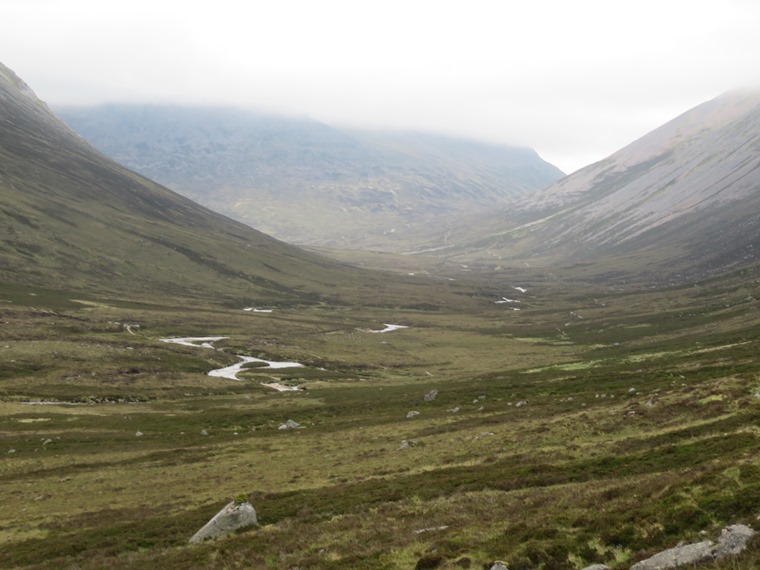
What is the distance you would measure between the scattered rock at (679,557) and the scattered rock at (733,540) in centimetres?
33

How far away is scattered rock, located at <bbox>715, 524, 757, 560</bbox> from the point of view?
16.9 meters

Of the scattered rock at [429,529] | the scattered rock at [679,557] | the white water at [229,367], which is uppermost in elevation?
the scattered rock at [679,557]

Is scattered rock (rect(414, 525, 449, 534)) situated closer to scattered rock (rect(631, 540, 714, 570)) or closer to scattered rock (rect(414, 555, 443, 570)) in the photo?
scattered rock (rect(414, 555, 443, 570))

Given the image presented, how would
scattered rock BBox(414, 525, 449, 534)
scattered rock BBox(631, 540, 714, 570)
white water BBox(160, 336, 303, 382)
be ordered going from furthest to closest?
white water BBox(160, 336, 303, 382) < scattered rock BBox(414, 525, 449, 534) < scattered rock BBox(631, 540, 714, 570)

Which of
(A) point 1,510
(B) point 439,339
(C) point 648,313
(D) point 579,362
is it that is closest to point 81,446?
(A) point 1,510

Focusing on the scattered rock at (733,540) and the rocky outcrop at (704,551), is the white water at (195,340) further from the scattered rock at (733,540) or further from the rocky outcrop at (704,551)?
the scattered rock at (733,540)

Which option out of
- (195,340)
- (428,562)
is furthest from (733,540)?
(195,340)

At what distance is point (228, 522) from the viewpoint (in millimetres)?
33312

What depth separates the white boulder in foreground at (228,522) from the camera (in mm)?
32688

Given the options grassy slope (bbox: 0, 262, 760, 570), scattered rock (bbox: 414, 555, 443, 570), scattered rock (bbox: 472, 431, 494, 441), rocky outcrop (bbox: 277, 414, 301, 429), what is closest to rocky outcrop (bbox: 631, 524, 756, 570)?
grassy slope (bbox: 0, 262, 760, 570)

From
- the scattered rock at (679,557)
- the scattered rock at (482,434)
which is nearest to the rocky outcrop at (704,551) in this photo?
the scattered rock at (679,557)

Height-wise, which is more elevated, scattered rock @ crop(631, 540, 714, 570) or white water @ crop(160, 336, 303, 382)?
scattered rock @ crop(631, 540, 714, 570)

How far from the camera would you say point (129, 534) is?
116 feet

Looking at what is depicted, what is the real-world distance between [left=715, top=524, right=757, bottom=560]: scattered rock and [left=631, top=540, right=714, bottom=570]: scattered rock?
33cm
